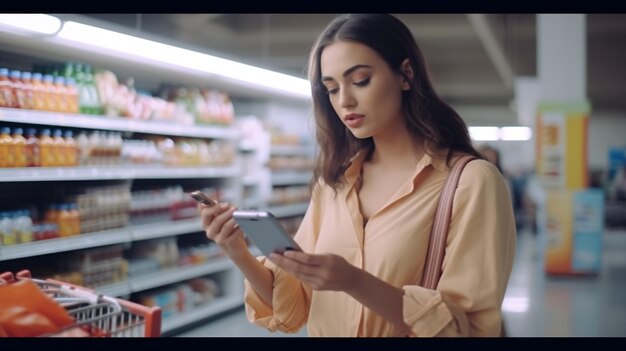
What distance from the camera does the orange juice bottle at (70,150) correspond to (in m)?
3.74

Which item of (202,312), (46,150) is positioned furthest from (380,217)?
(202,312)

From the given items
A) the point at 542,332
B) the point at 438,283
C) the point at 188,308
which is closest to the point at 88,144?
the point at 188,308

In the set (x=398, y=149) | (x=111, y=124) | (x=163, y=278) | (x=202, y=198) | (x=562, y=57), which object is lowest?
(x=163, y=278)

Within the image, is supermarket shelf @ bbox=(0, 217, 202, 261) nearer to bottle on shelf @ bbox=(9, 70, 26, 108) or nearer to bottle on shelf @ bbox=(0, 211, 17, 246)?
bottle on shelf @ bbox=(0, 211, 17, 246)

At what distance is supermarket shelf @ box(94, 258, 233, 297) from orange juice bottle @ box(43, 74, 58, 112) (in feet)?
4.34

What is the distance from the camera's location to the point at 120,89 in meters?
4.36

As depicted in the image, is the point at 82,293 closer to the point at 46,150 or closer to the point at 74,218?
the point at 46,150

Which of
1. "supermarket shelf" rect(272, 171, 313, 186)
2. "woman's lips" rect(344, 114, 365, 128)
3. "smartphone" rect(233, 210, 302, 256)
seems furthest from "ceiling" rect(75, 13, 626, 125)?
"smartphone" rect(233, 210, 302, 256)

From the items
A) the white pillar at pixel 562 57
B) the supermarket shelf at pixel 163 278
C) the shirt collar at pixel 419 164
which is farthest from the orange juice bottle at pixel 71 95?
the white pillar at pixel 562 57

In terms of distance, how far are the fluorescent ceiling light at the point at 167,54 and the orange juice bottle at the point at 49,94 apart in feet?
0.98

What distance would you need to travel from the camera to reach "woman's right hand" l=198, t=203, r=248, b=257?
143 cm

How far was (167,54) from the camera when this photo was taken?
373 cm

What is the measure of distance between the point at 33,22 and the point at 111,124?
133 centimetres
